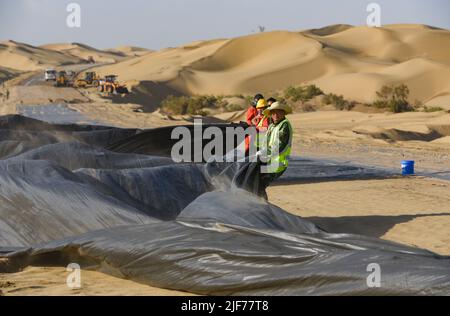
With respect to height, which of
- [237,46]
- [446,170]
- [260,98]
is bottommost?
[446,170]

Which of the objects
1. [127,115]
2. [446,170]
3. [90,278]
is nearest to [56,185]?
[90,278]

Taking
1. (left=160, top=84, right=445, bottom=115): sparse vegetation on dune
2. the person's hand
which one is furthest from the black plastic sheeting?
(left=160, top=84, right=445, bottom=115): sparse vegetation on dune

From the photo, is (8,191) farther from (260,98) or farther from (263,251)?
(260,98)

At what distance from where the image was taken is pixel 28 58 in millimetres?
108125

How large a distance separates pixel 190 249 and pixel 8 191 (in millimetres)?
2254

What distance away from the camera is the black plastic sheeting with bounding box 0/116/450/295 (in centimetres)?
553

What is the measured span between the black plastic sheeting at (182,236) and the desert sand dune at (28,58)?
90678 millimetres

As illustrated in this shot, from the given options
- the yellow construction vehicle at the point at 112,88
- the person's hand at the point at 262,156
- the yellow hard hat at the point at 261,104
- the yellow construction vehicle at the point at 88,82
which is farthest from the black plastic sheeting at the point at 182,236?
the yellow construction vehicle at the point at 88,82

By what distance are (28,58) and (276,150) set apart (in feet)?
340

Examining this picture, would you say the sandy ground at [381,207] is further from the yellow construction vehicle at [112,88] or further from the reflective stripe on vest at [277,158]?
the yellow construction vehicle at [112,88]

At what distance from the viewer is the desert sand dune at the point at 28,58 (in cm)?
10281

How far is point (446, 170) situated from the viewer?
1620 centimetres

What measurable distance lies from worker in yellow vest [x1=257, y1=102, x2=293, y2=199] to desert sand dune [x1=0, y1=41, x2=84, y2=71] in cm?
9116

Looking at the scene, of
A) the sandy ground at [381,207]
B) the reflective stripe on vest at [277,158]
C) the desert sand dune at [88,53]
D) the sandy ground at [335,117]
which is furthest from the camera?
the desert sand dune at [88,53]
